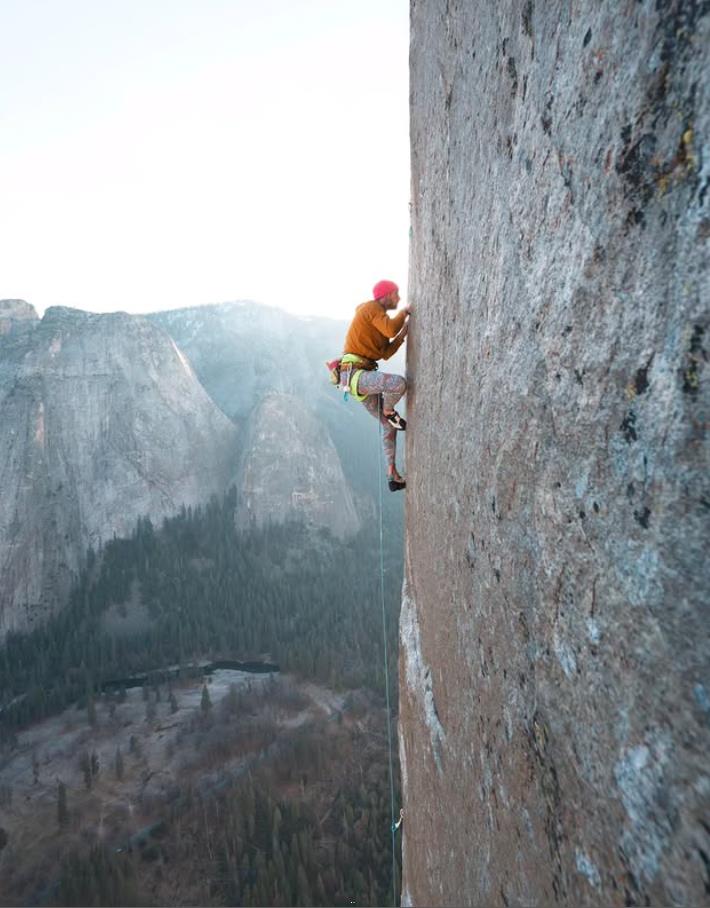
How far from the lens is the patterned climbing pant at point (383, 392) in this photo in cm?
605

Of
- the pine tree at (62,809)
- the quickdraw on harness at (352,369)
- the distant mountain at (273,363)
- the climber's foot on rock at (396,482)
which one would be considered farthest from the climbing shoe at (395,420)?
the distant mountain at (273,363)

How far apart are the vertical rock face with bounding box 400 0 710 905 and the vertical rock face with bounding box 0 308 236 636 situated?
3624 cm

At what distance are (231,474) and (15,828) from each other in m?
29.3

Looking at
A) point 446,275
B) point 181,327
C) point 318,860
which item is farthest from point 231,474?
point 446,275

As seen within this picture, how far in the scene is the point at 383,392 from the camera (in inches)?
245

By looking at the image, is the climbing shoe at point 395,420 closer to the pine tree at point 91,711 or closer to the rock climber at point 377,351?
the rock climber at point 377,351

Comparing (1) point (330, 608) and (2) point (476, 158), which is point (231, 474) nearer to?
(1) point (330, 608)

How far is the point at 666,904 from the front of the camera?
1.47 metres

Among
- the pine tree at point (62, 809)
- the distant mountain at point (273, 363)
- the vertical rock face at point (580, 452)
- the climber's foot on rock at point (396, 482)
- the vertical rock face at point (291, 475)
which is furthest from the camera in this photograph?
the distant mountain at point (273, 363)

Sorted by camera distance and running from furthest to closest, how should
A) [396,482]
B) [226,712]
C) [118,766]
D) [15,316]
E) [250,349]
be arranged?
[250,349] < [15,316] < [226,712] < [118,766] < [396,482]

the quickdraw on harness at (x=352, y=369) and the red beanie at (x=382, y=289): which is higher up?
the red beanie at (x=382, y=289)

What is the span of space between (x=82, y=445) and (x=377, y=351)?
3672 cm

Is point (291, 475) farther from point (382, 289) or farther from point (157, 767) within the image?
point (382, 289)

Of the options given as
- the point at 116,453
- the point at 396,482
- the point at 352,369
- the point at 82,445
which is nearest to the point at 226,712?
the point at 116,453
